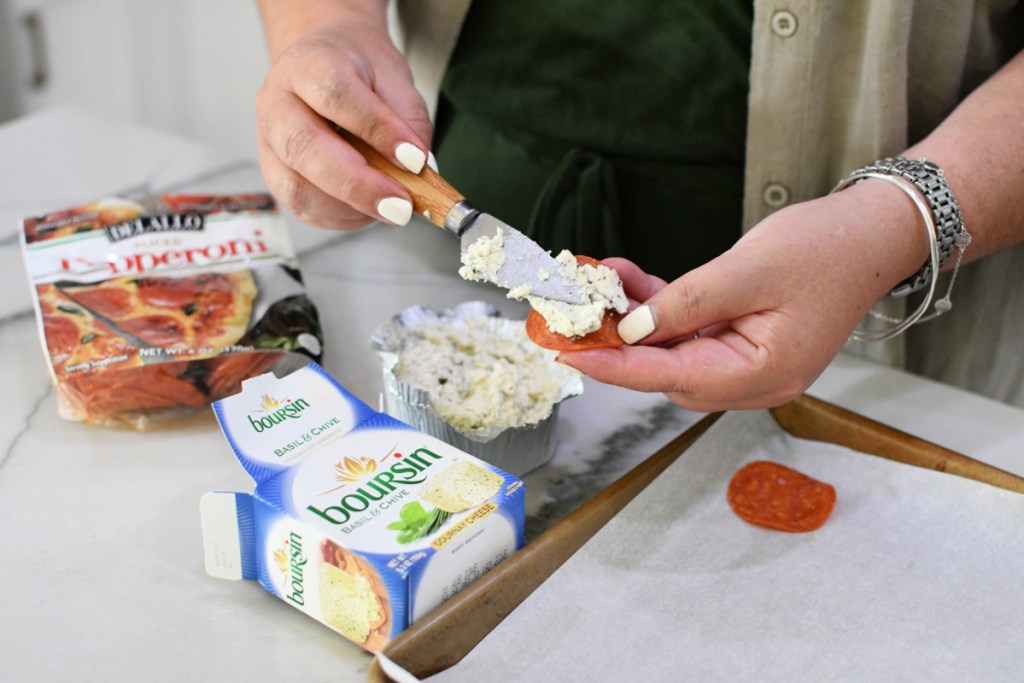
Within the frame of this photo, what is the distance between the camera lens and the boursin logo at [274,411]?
2.40 feet

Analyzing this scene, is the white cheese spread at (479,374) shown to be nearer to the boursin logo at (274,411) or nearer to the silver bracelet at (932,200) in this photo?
the boursin logo at (274,411)

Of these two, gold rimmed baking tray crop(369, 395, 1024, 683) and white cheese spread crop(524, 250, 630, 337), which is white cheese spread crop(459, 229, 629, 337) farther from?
gold rimmed baking tray crop(369, 395, 1024, 683)

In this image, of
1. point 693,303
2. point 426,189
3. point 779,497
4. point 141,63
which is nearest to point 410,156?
point 426,189

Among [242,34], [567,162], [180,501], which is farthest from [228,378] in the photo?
[242,34]

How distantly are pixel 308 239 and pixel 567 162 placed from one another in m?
0.39

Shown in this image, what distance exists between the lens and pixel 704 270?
27.3 inches

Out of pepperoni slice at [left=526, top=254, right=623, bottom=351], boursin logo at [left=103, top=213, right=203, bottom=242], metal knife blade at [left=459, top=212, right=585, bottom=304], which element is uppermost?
metal knife blade at [left=459, top=212, right=585, bottom=304]

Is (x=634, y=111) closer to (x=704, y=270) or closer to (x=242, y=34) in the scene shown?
(x=704, y=270)

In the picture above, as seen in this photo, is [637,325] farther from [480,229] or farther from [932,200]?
[932,200]

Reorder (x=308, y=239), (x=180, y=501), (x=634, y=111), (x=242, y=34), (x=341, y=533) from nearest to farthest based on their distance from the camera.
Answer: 1. (x=341, y=533)
2. (x=180, y=501)
3. (x=634, y=111)
4. (x=308, y=239)
5. (x=242, y=34)

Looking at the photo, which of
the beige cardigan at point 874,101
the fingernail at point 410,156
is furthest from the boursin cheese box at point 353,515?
the beige cardigan at point 874,101

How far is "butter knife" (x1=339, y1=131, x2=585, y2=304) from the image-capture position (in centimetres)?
73

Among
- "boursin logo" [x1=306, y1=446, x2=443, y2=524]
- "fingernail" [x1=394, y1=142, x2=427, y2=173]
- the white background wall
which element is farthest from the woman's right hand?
the white background wall

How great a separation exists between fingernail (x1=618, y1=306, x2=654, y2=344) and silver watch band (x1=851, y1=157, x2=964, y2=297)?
261 mm
